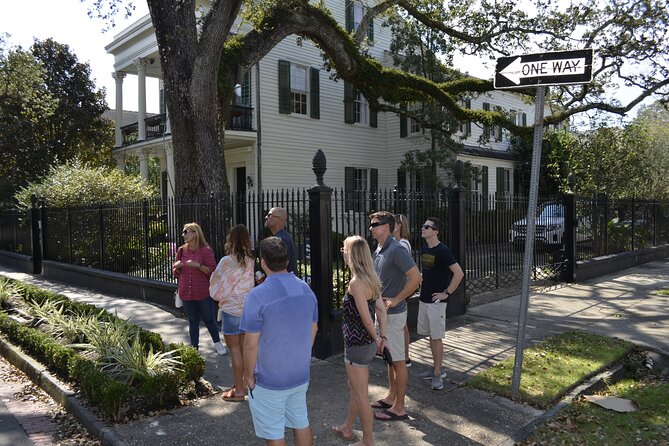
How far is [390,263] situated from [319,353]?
2.25m

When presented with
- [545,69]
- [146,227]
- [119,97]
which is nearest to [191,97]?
[146,227]

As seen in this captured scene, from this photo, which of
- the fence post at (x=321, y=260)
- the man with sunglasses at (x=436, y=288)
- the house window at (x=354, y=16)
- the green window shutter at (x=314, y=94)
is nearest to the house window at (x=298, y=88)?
the green window shutter at (x=314, y=94)

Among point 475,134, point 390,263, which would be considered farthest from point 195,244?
point 475,134

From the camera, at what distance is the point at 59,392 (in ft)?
17.5

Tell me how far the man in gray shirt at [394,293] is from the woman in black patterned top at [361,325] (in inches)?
20.0

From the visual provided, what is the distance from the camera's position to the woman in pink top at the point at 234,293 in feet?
16.5

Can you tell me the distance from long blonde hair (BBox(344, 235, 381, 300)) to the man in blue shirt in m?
0.75

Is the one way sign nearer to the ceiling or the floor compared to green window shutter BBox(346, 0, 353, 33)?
nearer to the floor

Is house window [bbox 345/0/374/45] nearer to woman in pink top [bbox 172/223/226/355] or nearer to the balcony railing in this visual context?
the balcony railing

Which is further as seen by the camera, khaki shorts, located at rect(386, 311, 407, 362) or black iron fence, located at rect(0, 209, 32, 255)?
black iron fence, located at rect(0, 209, 32, 255)

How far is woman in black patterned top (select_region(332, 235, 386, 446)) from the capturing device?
383cm

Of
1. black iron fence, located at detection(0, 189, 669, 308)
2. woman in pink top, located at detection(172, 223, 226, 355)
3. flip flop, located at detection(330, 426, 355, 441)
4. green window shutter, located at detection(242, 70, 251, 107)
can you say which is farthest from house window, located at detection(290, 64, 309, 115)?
flip flop, located at detection(330, 426, 355, 441)

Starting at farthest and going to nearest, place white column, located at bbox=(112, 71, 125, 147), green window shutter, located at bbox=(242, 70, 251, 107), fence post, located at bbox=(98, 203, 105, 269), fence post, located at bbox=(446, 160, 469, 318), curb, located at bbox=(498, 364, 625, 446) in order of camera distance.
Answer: white column, located at bbox=(112, 71, 125, 147) < green window shutter, located at bbox=(242, 70, 251, 107) < fence post, located at bbox=(98, 203, 105, 269) < fence post, located at bbox=(446, 160, 469, 318) < curb, located at bbox=(498, 364, 625, 446)

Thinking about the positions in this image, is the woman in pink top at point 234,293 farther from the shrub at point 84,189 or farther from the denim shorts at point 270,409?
the shrub at point 84,189
